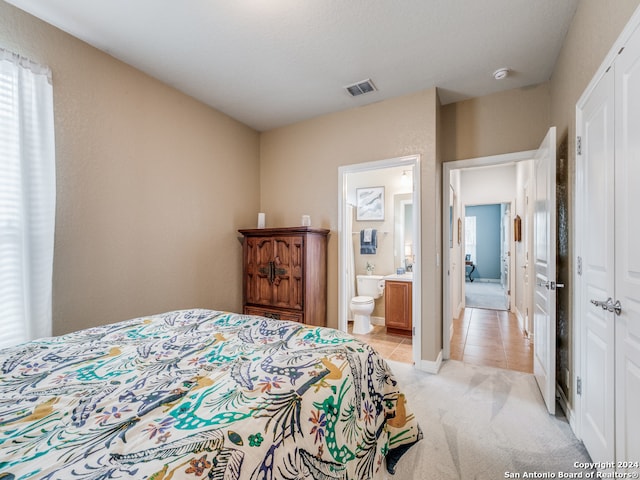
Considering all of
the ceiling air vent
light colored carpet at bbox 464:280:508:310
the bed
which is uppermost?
the ceiling air vent

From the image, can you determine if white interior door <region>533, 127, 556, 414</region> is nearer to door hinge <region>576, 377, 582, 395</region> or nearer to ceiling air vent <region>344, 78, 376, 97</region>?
door hinge <region>576, 377, 582, 395</region>

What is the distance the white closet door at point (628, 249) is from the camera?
1.15m

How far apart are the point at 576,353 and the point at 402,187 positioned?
10.2ft

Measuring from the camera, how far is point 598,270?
1512 mm

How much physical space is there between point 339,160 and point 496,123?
162 centimetres

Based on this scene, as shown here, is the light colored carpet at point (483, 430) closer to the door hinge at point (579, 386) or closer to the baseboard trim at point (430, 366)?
the baseboard trim at point (430, 366)

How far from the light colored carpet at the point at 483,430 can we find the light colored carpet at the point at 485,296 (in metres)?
3.51

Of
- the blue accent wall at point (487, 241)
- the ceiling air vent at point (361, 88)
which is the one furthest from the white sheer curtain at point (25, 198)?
the blue accent wall at point (487, 241)

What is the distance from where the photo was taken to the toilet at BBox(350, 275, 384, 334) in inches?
157

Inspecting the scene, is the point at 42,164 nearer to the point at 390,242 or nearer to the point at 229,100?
the point at 229,100

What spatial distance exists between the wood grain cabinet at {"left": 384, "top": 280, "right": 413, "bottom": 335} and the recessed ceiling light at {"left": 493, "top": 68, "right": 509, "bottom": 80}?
7.99ft

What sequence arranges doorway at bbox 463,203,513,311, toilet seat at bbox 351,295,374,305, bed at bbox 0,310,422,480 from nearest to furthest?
bed at bbox 0,310,422,480 → toilet seat at bbox 351,295,374,305 → doorway at bbox 463,203,513,311

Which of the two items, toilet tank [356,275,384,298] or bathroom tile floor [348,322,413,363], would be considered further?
toilet tank [356,275,384,298]

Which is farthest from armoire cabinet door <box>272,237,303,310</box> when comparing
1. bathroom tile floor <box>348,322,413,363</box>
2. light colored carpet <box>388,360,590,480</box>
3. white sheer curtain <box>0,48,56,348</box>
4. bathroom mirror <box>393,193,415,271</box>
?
bathroom mirror <box>393,193,415,271</box>
